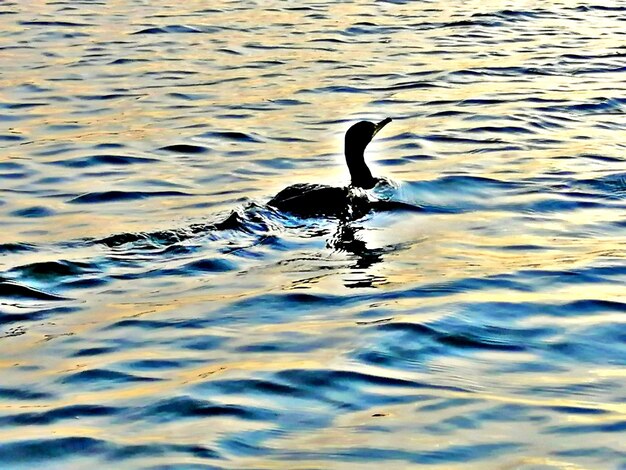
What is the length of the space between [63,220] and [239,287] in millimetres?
2451

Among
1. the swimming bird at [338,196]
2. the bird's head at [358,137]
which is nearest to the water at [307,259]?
the swimming bird at [338,196]

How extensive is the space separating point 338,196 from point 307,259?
1558mm

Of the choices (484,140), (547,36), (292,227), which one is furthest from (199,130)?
(547,36)

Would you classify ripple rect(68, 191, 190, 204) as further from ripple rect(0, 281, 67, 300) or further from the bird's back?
ripple rect(0, 281, 67, 300)

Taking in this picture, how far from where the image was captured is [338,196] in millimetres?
10492

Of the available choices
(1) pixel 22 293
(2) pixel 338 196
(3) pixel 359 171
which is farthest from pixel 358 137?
(1) pixel 22 293

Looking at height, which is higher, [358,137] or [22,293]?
[358,137]

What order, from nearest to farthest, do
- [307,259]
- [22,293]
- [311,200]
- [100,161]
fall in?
[22,293]
[307,259]
[311,200]
[100,161]

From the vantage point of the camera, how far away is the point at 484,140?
13.0 meters

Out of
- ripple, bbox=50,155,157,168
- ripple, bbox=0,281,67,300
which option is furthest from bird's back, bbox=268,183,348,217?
ripple, bbox=0,281,67,300

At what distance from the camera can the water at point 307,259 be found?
5897mm

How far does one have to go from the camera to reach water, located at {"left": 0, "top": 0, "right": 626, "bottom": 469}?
232 inches

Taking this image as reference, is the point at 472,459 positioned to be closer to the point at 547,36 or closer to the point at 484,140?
the point at 484,140

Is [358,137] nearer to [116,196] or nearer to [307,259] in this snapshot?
[116,196]
